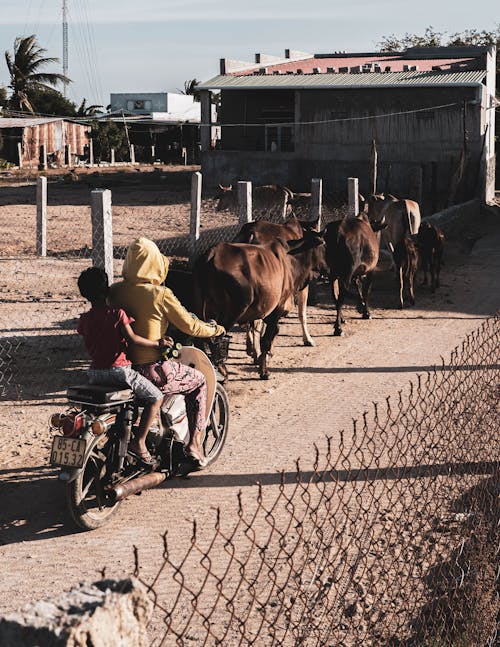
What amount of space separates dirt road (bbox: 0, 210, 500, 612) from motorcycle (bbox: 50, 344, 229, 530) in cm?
20

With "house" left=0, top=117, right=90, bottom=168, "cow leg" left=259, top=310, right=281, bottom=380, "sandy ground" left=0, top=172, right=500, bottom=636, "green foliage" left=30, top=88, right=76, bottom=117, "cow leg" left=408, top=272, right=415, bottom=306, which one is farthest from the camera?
"green foliage" left=30, top=88, right=76, bottom=117

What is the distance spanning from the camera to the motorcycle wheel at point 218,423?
8.51 m

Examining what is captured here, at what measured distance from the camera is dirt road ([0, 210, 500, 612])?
6.55m

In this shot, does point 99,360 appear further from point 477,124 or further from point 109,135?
point 109,135

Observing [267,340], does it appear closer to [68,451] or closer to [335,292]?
[335,292]

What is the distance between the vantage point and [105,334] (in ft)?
23.1

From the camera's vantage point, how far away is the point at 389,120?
36000 millimetres

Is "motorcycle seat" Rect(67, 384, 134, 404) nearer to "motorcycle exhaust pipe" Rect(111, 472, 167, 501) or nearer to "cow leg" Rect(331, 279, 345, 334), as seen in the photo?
"motorcycle exhaust pipe" Rect(111, 472, 167, 501)

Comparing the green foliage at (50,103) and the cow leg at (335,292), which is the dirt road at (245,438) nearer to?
the cow leg at (335,292)

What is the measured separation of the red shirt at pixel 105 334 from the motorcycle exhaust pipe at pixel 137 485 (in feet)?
2.83

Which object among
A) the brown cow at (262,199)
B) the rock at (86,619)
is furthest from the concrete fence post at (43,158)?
the rock at (86,619)

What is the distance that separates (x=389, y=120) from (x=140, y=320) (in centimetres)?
3013

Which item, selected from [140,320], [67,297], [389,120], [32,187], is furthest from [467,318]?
[32,187]

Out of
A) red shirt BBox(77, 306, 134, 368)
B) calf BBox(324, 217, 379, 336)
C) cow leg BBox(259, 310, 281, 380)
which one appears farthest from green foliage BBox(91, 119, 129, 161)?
red shirt BBox(77, 306, 134, 368)
